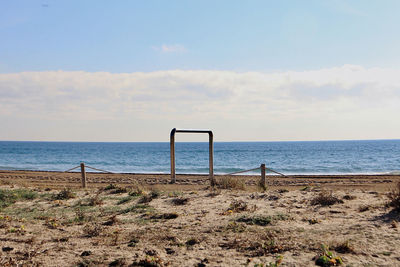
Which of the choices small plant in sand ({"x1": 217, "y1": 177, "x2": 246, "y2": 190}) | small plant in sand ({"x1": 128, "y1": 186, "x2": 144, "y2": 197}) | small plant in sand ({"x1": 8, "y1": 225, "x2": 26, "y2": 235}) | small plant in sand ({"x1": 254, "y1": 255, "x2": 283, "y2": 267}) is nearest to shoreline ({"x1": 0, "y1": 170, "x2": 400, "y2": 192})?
small plant in sand ({"x1": 217, "y1": 177, "x2": 246, "y2": 190})

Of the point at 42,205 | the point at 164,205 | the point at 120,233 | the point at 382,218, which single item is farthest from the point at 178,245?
the point at 42,205

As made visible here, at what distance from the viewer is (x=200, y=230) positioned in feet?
21.8

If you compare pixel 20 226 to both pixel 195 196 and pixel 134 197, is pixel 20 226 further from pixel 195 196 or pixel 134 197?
pixel 195 196

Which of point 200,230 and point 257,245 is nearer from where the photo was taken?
point 257,245

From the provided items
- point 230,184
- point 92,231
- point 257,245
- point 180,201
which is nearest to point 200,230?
point 257,245

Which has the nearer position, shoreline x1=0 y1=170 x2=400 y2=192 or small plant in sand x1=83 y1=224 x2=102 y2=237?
small plant in sand x1=83 y1=224 x2=102 y2=237

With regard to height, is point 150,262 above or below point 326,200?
below

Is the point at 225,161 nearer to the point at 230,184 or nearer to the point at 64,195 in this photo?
the point at 230,184

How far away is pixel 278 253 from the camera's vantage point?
5.19m

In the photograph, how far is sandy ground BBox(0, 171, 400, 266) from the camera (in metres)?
5.10

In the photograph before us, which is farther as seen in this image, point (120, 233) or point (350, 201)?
point (350, 201)

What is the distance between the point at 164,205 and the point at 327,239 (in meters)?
4.83

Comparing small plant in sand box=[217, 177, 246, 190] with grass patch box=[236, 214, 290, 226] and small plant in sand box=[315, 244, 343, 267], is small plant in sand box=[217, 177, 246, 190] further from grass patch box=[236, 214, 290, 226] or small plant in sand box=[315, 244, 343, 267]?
small plant in sand box=[315, 244, 343, 267]

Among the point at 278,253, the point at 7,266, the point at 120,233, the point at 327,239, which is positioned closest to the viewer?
the point at 7,266
